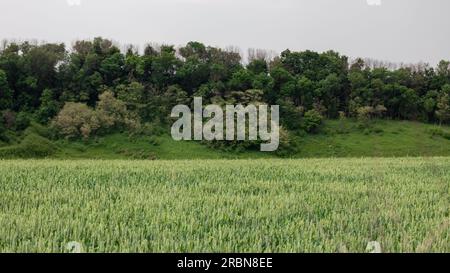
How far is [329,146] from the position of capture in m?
83.8

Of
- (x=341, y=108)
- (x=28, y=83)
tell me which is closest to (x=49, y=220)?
(x=28, y=83)

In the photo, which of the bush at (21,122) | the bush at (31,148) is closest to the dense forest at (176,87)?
the bush at (21,122)

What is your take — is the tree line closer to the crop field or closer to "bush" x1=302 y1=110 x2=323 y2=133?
"bush" x1=302 y1=110 x2=323 y2=133

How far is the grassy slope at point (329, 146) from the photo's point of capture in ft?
247

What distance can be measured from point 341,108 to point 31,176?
88.3m

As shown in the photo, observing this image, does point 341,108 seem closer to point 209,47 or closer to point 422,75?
point 422,75

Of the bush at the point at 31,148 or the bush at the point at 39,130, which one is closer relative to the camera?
the bush at the point at 31,148

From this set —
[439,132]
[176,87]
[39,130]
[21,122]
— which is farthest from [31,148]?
[439,132]

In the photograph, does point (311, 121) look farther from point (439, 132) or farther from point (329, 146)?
point (439, 132)

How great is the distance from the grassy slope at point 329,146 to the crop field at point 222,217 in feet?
194

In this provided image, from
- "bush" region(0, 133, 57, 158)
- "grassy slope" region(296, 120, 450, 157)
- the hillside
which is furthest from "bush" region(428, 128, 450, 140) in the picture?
"bush" region(0, 133, 57, 158)

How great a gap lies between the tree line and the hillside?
3.22 m

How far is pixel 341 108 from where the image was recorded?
100 meters

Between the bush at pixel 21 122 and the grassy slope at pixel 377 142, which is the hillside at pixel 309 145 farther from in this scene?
the bush at pixel 21 122
